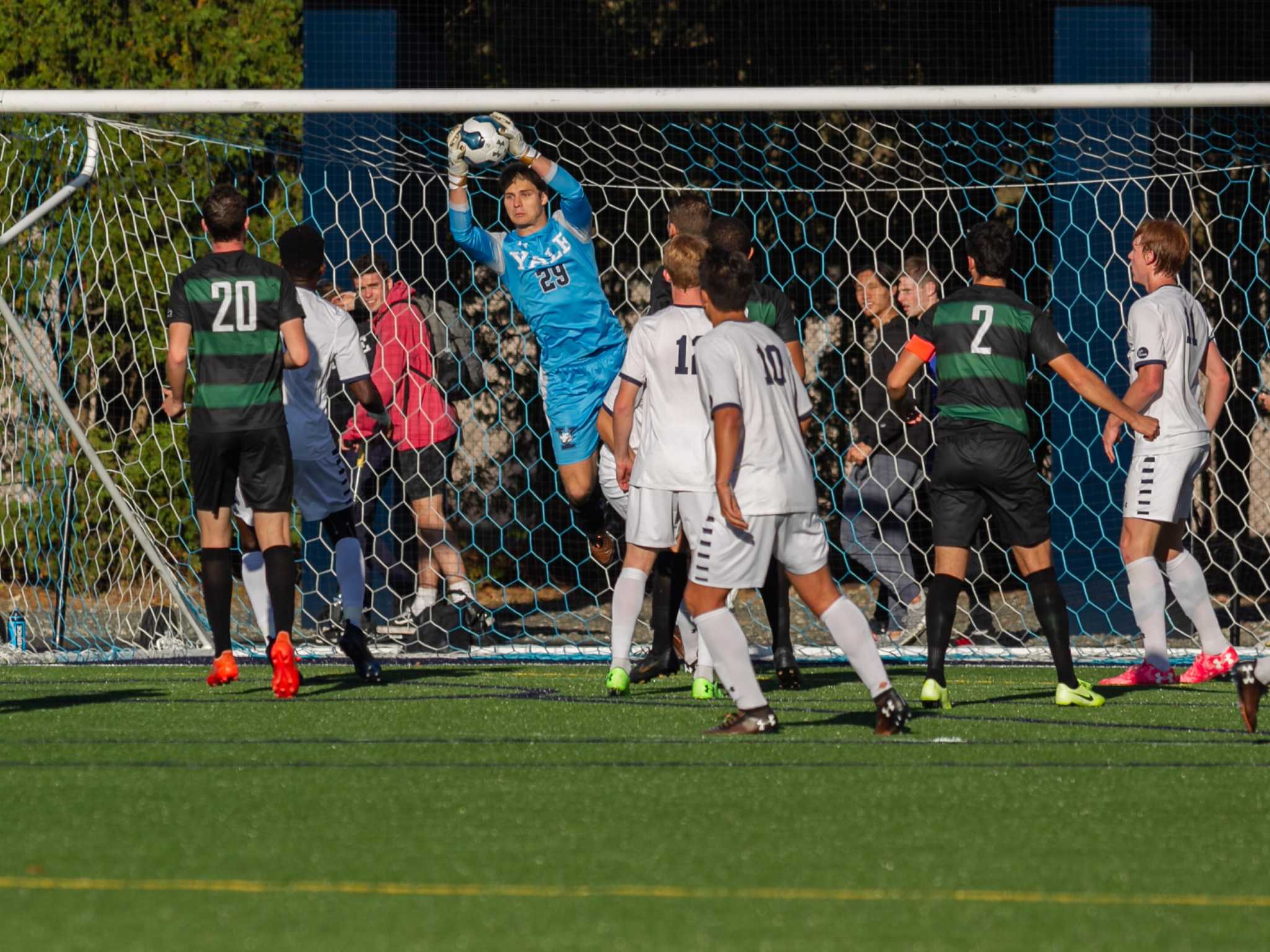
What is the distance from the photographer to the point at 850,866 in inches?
146

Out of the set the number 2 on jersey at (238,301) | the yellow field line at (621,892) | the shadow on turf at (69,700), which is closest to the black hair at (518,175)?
the number 2 on jersey at (238,301)

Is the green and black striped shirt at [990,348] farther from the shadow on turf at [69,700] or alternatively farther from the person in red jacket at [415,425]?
the person in red jacket at [415,425]

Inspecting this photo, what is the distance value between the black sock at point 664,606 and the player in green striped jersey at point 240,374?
5.13ft

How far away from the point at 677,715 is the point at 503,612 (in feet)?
15.3

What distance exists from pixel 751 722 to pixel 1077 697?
5.38 feet

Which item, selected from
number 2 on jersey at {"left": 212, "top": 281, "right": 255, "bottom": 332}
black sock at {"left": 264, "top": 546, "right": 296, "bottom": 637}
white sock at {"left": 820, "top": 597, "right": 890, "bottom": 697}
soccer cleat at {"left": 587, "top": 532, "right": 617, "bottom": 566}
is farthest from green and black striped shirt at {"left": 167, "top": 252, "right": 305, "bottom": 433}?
white sock at {"left": 820, "top": 597, "right": 890, "bottom": 697}

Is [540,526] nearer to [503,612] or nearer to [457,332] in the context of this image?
[503,612]

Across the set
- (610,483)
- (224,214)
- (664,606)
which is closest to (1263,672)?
(664,606)

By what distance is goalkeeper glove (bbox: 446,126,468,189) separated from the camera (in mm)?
7969

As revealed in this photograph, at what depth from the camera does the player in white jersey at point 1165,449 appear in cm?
737

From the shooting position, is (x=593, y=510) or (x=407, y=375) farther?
(x=407, y=375)

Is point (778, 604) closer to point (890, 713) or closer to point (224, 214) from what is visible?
point (890, 713)

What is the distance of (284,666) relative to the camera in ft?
21.9

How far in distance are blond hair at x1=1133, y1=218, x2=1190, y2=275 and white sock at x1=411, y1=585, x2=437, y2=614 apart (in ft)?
13.4
